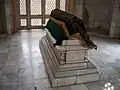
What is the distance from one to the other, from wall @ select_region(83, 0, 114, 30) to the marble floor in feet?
3.28

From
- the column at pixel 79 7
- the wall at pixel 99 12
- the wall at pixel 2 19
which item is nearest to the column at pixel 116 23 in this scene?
the wall at pixel 99 12

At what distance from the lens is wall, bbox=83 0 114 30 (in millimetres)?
6480

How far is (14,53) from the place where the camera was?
4.48m

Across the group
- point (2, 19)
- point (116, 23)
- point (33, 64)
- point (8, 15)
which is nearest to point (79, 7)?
point (116, 23)

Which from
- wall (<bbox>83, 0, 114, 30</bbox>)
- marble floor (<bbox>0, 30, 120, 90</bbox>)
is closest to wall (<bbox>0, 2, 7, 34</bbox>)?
marble floor (<bbox>0, 30, 120, 90</bbox>)

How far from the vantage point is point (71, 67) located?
124 inches

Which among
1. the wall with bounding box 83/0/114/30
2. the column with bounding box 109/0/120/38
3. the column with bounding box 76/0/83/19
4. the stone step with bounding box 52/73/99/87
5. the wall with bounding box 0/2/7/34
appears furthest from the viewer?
the wall with bounding box 83/0/114/30

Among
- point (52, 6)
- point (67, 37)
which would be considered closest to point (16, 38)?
point (52, 6)

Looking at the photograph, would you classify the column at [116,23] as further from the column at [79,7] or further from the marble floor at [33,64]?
the column at [79,7]

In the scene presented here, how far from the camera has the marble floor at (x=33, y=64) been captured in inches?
122

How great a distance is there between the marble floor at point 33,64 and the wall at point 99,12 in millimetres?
1001

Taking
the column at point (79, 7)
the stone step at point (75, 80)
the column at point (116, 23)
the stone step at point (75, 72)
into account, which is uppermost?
the column at point (79, 7)

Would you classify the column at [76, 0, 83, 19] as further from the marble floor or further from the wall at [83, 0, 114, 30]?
the marble floor

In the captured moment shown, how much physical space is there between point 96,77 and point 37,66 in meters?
1.33
